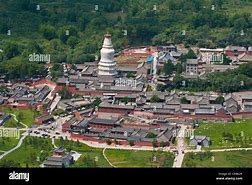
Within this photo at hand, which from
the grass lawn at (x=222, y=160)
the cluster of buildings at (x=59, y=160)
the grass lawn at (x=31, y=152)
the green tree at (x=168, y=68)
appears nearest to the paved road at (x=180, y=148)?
the grass lawn at (x=222, y=160)

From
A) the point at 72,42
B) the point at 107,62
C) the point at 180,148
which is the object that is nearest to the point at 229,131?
the point at 180,148

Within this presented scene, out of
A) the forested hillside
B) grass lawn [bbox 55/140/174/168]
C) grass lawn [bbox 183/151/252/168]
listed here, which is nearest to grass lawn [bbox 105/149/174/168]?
grass lawn [bbox 55/140/174/168]

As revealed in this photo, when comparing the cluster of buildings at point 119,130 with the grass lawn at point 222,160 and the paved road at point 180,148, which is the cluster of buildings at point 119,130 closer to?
the paved road at point 180,148

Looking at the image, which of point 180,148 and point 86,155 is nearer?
point 86,155

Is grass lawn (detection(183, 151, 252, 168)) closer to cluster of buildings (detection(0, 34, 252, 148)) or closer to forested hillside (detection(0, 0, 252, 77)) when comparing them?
cluster of buildings (detection(0, 34, 252, 148))

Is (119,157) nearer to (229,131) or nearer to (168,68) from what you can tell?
(229,131)
